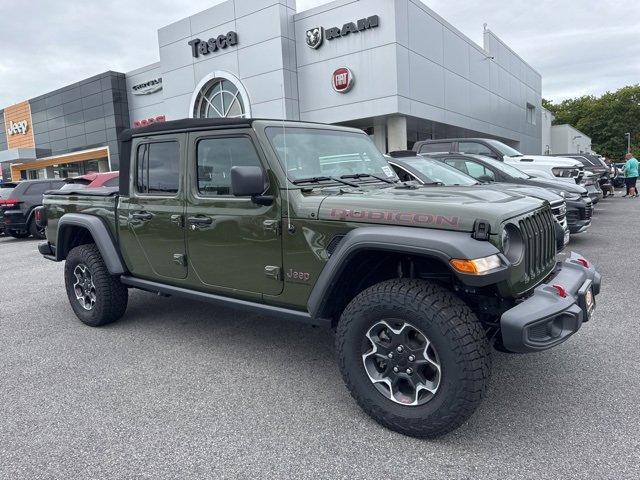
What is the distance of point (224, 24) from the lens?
22.8 metres

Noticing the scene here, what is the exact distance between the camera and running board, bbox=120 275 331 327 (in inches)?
126

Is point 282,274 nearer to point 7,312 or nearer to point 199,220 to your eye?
point 199,220

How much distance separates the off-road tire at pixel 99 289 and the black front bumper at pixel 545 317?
144 inches

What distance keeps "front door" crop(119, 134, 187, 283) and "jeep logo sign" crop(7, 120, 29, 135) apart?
4358 cm

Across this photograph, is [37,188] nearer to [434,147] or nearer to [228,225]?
[434,147]

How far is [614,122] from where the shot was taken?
250 feet

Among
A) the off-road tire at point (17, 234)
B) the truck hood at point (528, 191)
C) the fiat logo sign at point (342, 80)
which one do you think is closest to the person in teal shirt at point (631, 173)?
the fiat logo sign at point (342, 80)

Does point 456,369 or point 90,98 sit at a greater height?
point 90,98

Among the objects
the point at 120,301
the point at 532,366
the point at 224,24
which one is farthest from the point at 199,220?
the point at 224,24

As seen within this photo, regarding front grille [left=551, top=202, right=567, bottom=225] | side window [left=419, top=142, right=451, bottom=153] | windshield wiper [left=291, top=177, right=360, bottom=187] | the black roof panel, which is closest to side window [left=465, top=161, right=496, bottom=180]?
side window [left=419, top=142, right=451, bottom=153]

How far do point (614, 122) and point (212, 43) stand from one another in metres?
74.5

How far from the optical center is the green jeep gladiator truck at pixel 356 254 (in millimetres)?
2547

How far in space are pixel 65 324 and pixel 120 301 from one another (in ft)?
2.58

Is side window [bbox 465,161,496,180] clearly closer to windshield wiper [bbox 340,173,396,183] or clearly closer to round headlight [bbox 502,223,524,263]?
windshield wiper [bbox 340,173,396,183]
